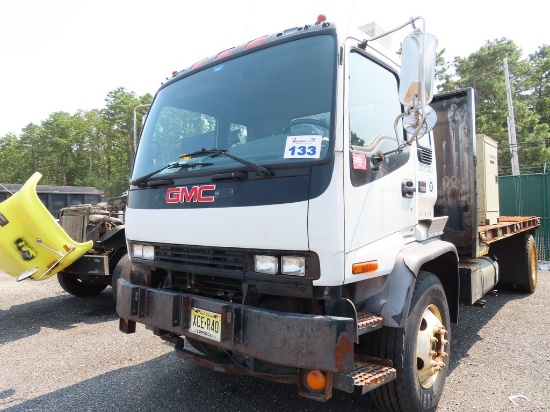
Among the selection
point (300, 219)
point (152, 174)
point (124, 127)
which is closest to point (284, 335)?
point (300, 219)

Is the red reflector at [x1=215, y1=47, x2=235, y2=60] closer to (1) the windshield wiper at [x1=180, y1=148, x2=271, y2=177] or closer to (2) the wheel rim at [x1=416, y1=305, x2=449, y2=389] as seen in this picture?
(1) the windshield wiper at [x1=180, y1=148, x2=271, y2=177]

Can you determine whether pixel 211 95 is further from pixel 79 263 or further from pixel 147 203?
pixel 79 263

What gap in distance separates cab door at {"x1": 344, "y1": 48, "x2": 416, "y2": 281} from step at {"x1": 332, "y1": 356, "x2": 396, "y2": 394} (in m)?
0.52

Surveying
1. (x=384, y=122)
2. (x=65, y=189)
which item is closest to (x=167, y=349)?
(x=384, y=122)

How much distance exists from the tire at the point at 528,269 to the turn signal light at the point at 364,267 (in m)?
5.15

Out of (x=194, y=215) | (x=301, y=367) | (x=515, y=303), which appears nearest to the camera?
(x=301, y=367)

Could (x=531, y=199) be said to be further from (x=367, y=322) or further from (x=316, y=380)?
(x=316, y=380)

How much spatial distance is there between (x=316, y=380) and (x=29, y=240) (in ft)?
14.5

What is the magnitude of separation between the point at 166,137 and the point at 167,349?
7.53 ft

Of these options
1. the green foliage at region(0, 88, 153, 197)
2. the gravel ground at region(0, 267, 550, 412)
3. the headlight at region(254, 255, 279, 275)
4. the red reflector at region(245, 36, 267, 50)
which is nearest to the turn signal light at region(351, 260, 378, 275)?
the headlight at region(254, 255, 279, 275)

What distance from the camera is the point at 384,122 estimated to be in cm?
288

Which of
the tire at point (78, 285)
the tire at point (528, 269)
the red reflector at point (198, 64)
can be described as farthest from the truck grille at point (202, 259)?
the tire at point (528, 269)

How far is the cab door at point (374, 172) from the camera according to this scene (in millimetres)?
2374

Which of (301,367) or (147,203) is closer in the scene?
(301,367)
